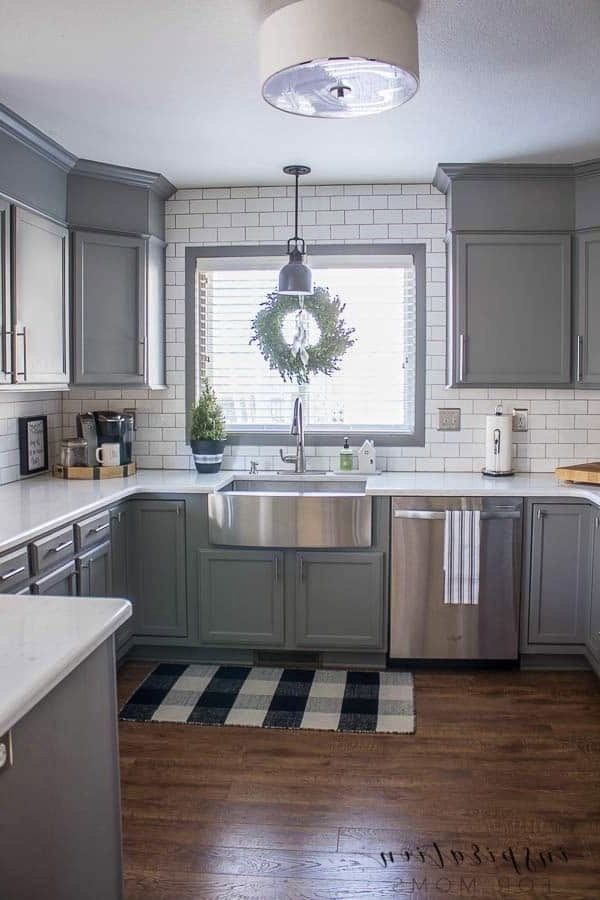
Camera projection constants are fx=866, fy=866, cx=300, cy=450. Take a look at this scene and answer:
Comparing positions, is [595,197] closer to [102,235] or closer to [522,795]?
[102,235]

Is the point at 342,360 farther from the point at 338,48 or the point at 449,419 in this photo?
the point at 338,48

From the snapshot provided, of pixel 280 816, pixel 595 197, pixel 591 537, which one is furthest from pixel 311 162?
pixel 280 816

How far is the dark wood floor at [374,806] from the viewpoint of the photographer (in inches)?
99.4

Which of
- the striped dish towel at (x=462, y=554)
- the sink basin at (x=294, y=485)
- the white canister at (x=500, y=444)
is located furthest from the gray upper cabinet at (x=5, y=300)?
the white canister at (x=500, y=444)

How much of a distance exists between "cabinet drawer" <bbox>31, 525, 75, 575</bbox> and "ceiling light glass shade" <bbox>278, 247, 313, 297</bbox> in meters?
1.65

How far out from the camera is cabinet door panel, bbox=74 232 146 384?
14.6 feet

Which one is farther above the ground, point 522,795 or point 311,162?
point 311,162

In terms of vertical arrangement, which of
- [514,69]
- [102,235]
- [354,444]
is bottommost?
[354,444]

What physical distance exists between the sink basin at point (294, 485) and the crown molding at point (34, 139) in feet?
6.06

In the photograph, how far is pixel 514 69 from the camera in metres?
3.09

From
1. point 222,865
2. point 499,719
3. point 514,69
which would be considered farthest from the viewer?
point 499,719

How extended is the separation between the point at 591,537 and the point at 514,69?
2.14 meters

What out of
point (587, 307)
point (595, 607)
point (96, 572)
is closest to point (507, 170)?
point (587, 307)

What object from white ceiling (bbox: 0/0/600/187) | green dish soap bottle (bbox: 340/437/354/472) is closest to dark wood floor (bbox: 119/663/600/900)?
green dish soap bottle (bbox: 340/437/354/472)
